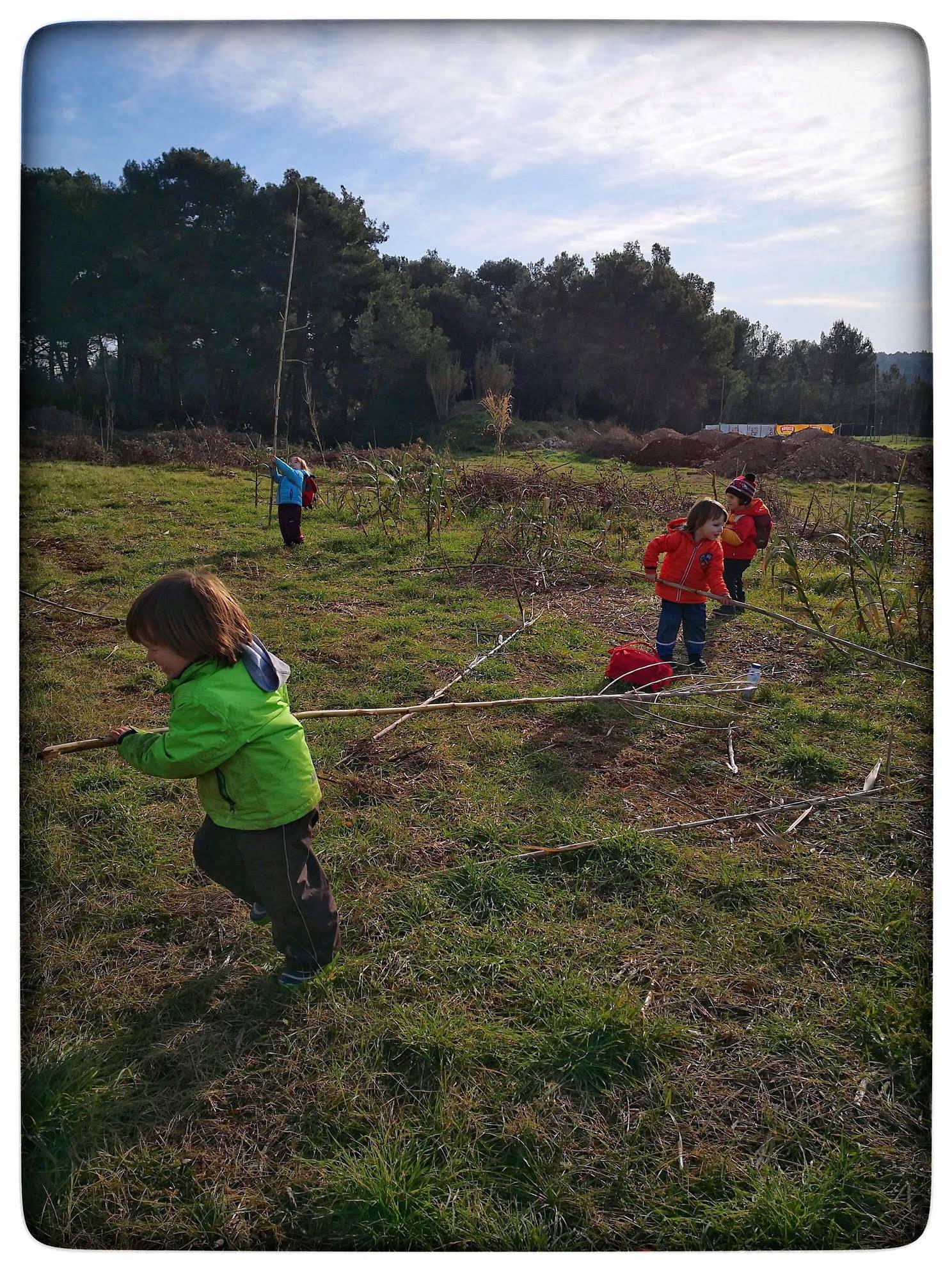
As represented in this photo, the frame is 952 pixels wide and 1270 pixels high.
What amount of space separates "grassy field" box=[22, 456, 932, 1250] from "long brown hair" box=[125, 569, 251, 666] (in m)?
0.26

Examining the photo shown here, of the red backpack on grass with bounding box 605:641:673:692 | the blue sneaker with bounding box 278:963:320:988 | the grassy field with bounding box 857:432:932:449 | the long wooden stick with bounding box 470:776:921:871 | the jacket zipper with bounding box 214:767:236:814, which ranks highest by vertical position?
the grassy field with bounding box 857:432:932:449

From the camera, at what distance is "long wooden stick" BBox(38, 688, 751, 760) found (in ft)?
6.40

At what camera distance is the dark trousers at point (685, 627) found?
5.12 meters

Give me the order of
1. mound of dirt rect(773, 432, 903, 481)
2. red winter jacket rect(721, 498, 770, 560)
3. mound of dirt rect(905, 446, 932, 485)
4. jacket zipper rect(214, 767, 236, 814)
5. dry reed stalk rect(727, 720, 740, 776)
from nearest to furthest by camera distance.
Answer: mound of dirt rect(905, 446, 932, 485) < jacket zipper rect(214, 767, 236, 814) < dry reed stalk rect(727, 720, 740, 776) < red winter jacket rect(721, 498, 770, 560) < mound of dirt rect(773, 432, 903, 481)

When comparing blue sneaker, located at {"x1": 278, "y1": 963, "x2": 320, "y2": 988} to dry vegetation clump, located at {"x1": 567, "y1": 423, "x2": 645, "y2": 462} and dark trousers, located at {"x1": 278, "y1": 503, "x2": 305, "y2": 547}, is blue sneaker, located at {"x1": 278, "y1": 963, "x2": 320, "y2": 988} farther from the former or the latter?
dry vegetation clump, located at {"x1": 567, "y1": 423, "x2": 645, "y2": 462}

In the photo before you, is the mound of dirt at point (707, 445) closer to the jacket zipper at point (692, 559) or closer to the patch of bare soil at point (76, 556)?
the jacket zipper at point (692, 559)

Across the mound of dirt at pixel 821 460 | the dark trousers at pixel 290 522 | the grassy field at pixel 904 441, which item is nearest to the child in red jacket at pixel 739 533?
the grassy field at pixel 904 441

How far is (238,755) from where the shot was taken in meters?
2.13

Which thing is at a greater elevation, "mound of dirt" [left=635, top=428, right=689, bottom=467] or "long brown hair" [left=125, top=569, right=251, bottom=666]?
"mound of dirt" [left=635, top=428, right=689, bottom=467]

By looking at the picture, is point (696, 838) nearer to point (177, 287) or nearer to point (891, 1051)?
point (891, 1051)

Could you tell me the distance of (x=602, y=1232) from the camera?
61.0 inches

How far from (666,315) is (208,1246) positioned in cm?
1354

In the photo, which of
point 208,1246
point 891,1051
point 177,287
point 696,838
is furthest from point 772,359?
point 208,1246

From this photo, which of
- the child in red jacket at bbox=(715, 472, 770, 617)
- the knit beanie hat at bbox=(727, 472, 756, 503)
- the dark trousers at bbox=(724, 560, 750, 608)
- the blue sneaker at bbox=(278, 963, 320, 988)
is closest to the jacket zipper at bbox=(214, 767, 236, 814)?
the blue sneaker at bbox=(278, 963, 320, 988)
